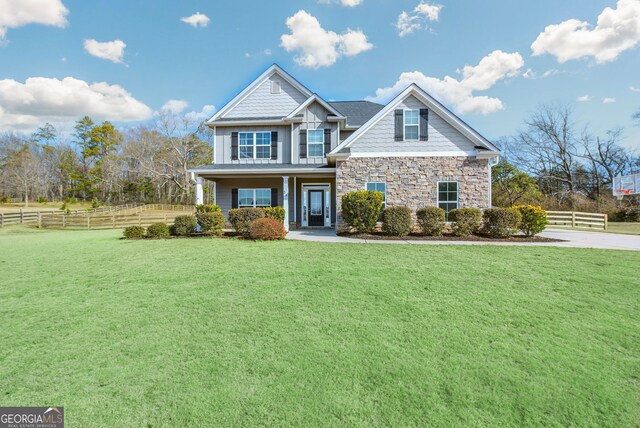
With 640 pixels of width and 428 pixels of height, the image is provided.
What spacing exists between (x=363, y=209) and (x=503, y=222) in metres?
5.37

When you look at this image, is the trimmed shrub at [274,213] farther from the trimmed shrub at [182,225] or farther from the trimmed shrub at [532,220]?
the trimmed shrub at [532,220]

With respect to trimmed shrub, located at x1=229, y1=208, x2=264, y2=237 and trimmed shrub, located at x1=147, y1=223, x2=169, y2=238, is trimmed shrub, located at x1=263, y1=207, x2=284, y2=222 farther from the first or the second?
trimmed shrub, located at x1=147, y1=223, x2=169, y2=238

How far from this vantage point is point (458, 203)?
13516mm

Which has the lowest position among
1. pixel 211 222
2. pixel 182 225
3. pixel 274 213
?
pixel 182 225

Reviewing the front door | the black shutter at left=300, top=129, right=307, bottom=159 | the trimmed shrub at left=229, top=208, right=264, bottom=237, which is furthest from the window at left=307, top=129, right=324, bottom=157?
the trimmed shrub at left=229, top=208, right=264, bottom=237

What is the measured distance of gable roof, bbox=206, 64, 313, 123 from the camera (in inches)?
666

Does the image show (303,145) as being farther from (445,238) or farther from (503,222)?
(503,222)

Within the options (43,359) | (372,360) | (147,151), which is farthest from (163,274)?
(147,151)

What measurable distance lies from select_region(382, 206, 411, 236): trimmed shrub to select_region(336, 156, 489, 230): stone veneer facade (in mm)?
1774

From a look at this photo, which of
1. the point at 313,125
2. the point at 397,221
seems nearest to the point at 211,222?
the point at 313,125

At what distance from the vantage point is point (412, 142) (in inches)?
541

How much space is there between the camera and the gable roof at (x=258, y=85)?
1692cm

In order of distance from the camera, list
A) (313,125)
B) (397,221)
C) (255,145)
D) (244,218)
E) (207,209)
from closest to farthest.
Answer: (397,221) < (244,218) < (207,209) < (313,125) < (255,145)

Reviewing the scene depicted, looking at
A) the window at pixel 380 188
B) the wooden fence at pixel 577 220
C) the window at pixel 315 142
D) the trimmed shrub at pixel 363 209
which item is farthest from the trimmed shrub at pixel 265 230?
the wooden fence at pixel 577 220
